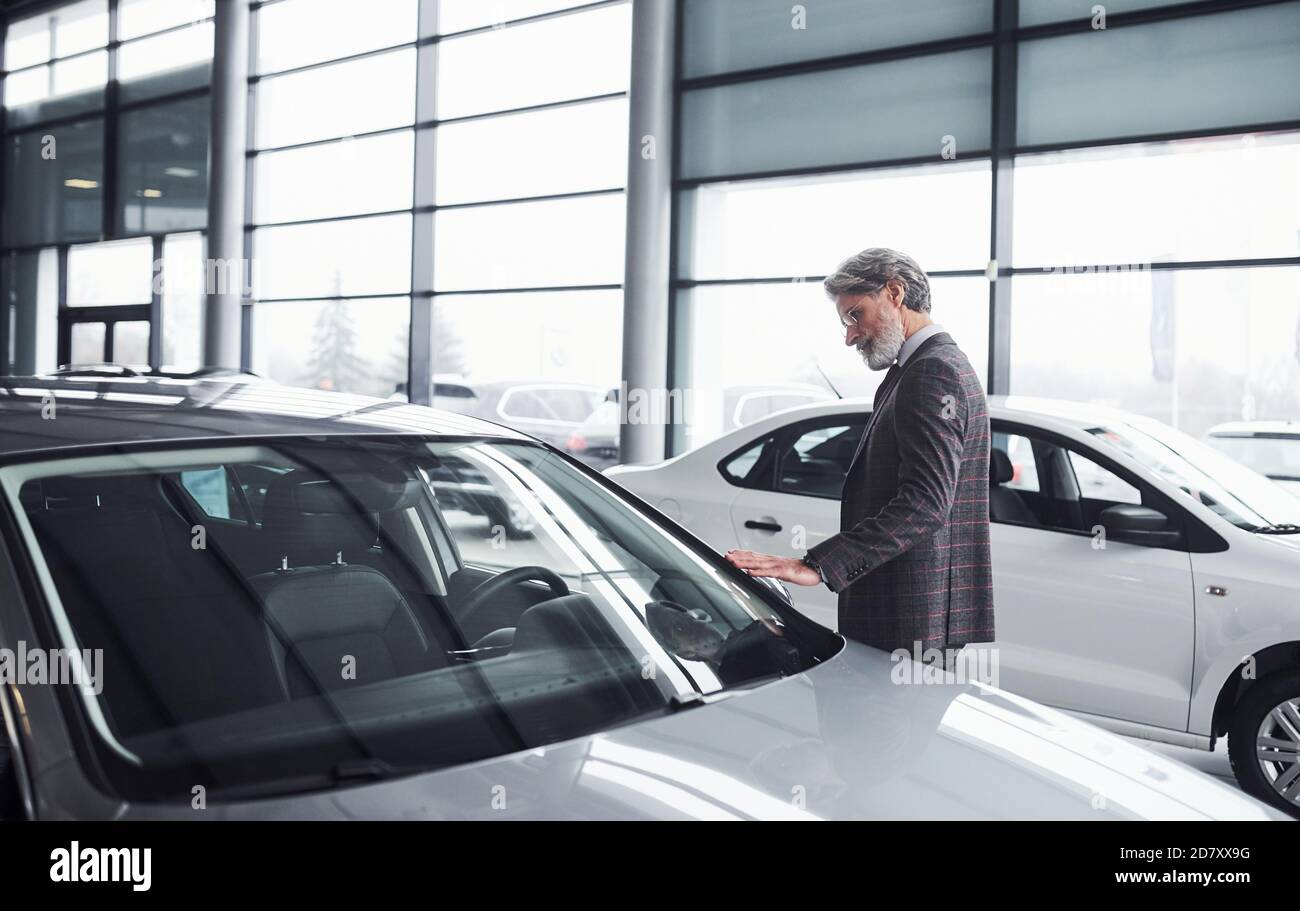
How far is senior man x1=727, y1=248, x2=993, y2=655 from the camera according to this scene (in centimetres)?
259

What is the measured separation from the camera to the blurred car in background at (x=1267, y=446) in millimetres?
7500

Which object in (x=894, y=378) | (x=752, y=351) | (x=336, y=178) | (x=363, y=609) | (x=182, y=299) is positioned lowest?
(x=363, y=609)

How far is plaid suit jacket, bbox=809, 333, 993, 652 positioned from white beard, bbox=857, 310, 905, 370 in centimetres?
5

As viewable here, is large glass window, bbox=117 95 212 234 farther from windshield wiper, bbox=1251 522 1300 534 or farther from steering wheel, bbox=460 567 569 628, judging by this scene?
steering wheel, bbox=460 567 569 628

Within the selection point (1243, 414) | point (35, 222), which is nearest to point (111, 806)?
point (1243, 414)

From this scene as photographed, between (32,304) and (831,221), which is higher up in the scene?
(831,221)

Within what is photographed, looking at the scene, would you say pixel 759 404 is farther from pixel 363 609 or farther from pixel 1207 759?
pixel 363 609

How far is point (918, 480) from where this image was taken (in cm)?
258

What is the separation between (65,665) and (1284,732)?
12.5 ft

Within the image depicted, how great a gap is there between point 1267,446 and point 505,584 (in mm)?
6685

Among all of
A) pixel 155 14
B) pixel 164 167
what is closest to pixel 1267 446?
pixel 164 167

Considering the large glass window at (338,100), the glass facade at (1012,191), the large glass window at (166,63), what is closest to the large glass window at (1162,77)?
the glass facade at (1012,191)

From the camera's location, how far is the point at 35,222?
55.7ft
